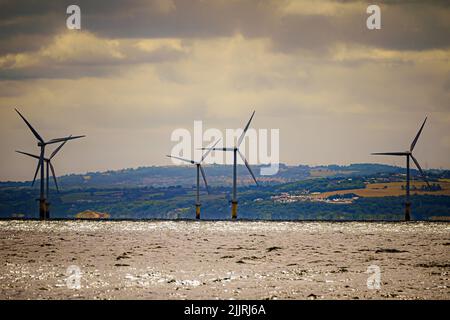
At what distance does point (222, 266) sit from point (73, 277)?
1349 cm

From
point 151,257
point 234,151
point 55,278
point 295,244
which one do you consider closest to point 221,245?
point 295,244

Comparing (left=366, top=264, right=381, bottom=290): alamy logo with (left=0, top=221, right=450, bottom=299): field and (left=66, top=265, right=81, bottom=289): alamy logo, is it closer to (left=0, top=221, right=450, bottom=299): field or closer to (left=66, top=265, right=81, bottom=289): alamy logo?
(left=0, top=221, right=450, bottom=299): field

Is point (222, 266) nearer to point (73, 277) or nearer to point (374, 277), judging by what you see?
point (374, 277)

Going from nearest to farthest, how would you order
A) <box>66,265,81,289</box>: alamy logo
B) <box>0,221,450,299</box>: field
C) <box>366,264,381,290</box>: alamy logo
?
<box>0,221,450,299</box>: field → <box>66,265,81,289</box>: alamy logo → <box>366,264,381,290</box>: alamy logo

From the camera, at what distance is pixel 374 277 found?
59562mm

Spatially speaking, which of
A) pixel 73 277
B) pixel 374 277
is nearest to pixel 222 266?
pixel 374 277

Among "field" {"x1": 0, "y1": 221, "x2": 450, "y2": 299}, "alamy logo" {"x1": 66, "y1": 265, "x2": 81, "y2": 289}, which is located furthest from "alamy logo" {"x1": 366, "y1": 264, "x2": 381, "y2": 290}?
"alamy logo" {"x1": 66, "y1": 265, "x2": 81, "y2": 289}

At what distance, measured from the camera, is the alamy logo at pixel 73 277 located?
5403 centimetres

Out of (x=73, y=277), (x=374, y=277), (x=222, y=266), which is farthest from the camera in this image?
(x=222, y=266)

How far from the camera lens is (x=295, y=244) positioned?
319ft

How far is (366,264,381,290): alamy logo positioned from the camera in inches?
2147

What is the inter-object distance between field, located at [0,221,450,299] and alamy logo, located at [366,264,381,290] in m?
0.23
